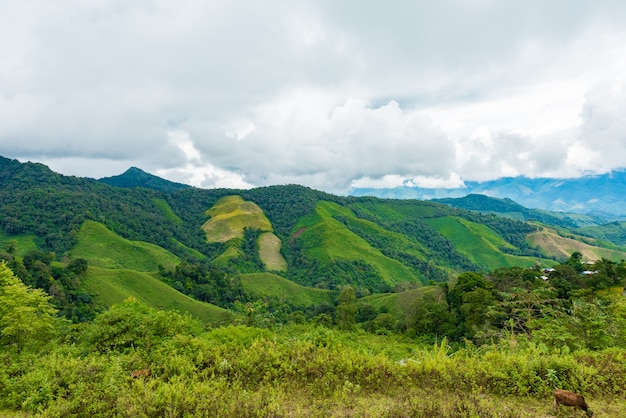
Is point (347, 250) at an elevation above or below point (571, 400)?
below

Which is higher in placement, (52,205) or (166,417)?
(52,205)

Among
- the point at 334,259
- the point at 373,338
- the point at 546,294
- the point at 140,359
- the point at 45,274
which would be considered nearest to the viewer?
the point at 140,359

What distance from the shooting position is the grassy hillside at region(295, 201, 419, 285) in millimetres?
153500

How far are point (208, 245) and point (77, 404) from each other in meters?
190

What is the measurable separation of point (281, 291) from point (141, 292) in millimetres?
49578

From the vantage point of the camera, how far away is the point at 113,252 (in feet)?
428

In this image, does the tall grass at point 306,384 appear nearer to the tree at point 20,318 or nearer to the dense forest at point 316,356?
the dense forest at point 316,356

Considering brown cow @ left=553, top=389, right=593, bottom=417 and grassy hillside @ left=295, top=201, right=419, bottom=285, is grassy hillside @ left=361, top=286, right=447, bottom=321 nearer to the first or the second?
grassy hillside @ left=295, top=201, right=419, bottom=285

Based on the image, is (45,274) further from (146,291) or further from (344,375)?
(344,375)

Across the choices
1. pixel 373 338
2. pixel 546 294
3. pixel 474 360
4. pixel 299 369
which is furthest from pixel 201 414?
pixel 373 338

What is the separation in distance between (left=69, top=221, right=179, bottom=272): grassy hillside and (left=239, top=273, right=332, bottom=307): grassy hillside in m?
31.4

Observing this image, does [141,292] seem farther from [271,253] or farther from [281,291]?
[271,253]

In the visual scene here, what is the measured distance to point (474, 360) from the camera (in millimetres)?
8703

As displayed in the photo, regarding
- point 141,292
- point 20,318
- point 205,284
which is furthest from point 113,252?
point 20,318
